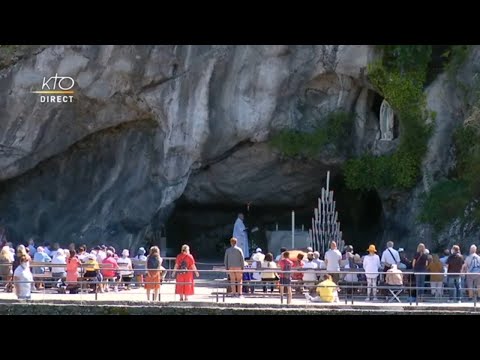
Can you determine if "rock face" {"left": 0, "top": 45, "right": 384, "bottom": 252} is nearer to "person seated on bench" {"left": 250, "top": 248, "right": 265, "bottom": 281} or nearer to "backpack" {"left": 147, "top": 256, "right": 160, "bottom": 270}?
"person seated on bench" {"left": 250, "top": 248, "right": 265, "bottom": 281}

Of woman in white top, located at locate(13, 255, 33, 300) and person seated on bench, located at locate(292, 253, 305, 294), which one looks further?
person seated on bench, located at locate(292, 253, 305, 294)

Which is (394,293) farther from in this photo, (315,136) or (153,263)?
(315,136)

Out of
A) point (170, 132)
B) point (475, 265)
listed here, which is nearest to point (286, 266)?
point (475, 265)

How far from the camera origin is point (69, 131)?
38281 mm

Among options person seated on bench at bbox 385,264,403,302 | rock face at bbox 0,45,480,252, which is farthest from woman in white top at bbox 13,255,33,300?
rock face at bbox 0,45,480,252

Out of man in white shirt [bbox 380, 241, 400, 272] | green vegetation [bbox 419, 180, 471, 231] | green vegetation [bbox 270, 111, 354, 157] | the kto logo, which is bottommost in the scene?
man in white shirt [bbox 380, 241, 400, 272]

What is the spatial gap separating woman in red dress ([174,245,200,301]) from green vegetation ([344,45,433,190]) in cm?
1055

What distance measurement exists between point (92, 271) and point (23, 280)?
1.78 m

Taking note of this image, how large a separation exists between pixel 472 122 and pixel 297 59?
219 inches

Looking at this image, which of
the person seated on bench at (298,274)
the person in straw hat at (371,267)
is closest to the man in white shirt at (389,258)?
the person in straw hat at (371,267)

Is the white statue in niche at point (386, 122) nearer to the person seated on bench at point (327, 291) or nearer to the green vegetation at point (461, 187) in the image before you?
the green vegetation at point (461, 187)

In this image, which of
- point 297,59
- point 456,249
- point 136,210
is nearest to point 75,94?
point 136,210

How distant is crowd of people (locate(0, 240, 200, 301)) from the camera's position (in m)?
26.3
